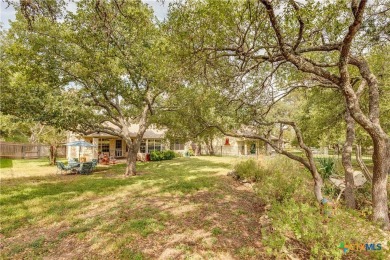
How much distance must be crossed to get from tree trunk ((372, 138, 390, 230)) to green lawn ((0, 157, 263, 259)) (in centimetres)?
302

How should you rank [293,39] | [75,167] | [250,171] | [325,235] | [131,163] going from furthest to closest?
[75,167], [131,163], [250,171], [293,39], [325,235]

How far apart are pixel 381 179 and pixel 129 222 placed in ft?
21.8

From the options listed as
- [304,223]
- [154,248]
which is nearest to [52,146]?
[154,248]

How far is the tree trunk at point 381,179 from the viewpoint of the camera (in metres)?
5.00

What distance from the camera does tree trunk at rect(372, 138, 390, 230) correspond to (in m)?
5.00

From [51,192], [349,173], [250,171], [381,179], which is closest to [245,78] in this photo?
[349,173]

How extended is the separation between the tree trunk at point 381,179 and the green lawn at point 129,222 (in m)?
3.02

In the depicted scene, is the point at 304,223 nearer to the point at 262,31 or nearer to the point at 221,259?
the point at 221,259

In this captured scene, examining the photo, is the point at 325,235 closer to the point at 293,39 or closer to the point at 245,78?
the point at 293,39

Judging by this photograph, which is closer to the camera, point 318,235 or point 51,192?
point 318,235

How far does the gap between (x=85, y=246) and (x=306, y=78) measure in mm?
8080

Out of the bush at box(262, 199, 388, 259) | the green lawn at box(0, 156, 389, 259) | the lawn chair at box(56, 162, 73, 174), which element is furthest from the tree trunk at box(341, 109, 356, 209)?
the lawn chair at box(56, 162, 73, 174)

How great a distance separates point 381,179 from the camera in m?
5.22

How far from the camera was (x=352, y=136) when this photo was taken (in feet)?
21.4
